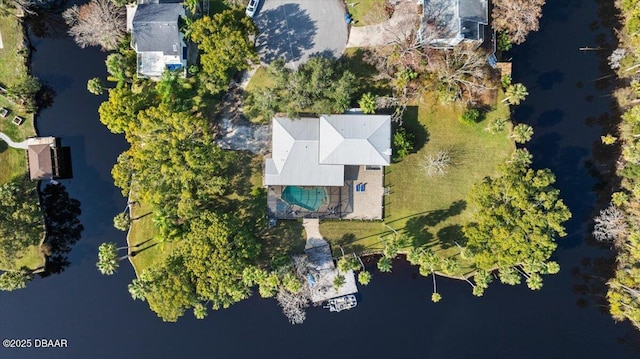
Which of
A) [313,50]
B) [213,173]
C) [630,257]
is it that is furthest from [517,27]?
[213,173]

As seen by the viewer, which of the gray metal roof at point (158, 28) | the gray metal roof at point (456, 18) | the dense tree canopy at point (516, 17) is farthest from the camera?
the gray metal roof at point (456, 18)

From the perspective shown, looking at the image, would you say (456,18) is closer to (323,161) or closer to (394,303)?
(323,161)

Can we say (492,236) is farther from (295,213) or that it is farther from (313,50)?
(313,50)

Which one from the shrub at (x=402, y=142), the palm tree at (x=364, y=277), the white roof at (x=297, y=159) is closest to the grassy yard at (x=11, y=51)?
the white roof at (x=297, y=159)

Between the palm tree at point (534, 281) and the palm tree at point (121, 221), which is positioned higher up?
the palm tree at point (121, 221)

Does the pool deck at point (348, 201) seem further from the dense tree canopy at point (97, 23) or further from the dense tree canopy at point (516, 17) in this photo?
the dense tree canopy at point (97, 23)

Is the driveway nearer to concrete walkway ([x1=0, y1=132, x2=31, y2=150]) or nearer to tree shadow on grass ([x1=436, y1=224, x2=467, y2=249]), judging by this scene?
tree shadow on grass ([x1=436, y1=224, x2=467, y2=249])
